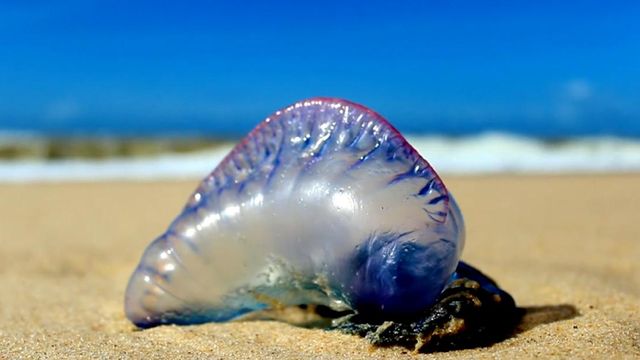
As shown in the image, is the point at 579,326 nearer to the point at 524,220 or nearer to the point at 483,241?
the point at 483,241

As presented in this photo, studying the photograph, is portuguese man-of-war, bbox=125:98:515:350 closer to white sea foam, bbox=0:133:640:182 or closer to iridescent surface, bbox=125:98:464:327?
iridescent surface, bbox=125:98:464:327

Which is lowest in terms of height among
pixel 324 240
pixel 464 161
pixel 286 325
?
pixel 464 161

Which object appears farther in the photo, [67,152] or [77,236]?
[67,152]

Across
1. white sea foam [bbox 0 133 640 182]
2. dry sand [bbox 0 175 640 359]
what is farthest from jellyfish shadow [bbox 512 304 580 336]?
white sea foam [bbox 0 133 640 182]

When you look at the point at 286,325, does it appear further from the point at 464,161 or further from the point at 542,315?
the point at 464,161

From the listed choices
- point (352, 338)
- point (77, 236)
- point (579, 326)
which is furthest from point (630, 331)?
point (77, 236)

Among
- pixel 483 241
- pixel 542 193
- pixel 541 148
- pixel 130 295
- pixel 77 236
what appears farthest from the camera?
pixel 541 148

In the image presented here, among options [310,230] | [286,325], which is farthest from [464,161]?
[310,230]
